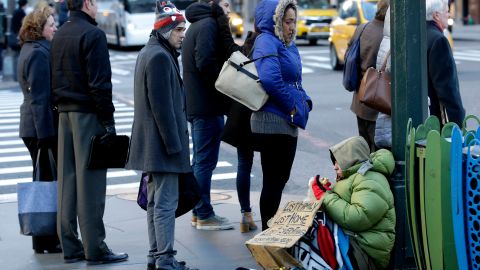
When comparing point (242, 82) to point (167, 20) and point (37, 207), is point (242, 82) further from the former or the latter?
point (37, 207)

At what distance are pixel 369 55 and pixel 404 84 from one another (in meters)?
1.67

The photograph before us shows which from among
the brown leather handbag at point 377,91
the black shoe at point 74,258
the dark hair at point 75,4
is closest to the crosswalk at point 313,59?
the black shoe at point 74,258

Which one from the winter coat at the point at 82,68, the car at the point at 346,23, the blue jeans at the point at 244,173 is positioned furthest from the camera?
the car at the point at 346,23

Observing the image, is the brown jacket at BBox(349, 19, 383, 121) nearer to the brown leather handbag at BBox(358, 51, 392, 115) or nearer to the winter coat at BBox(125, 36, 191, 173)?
the brown leather handbag at BBox(358, 51, 392, 115)

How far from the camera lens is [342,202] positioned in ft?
19.7

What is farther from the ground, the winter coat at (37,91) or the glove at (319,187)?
the winter coat at (37,91)

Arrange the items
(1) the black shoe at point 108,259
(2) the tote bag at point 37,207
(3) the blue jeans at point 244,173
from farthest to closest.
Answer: (3) the blue jeans at point 244,173 → (2) the tote bag at point 37,207 → (1) the black shoe at point 108,259

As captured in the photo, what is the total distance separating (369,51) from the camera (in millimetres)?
7621

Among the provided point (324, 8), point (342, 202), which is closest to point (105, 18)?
point (324, 8)

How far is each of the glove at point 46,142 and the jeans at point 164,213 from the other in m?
1.11

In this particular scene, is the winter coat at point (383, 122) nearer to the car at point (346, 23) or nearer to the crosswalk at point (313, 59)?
the car at point (346, 23)

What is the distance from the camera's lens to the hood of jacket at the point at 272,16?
23.0ft

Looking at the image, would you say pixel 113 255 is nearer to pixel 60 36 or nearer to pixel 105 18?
pixel 60 36

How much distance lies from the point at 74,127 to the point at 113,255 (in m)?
0.99
